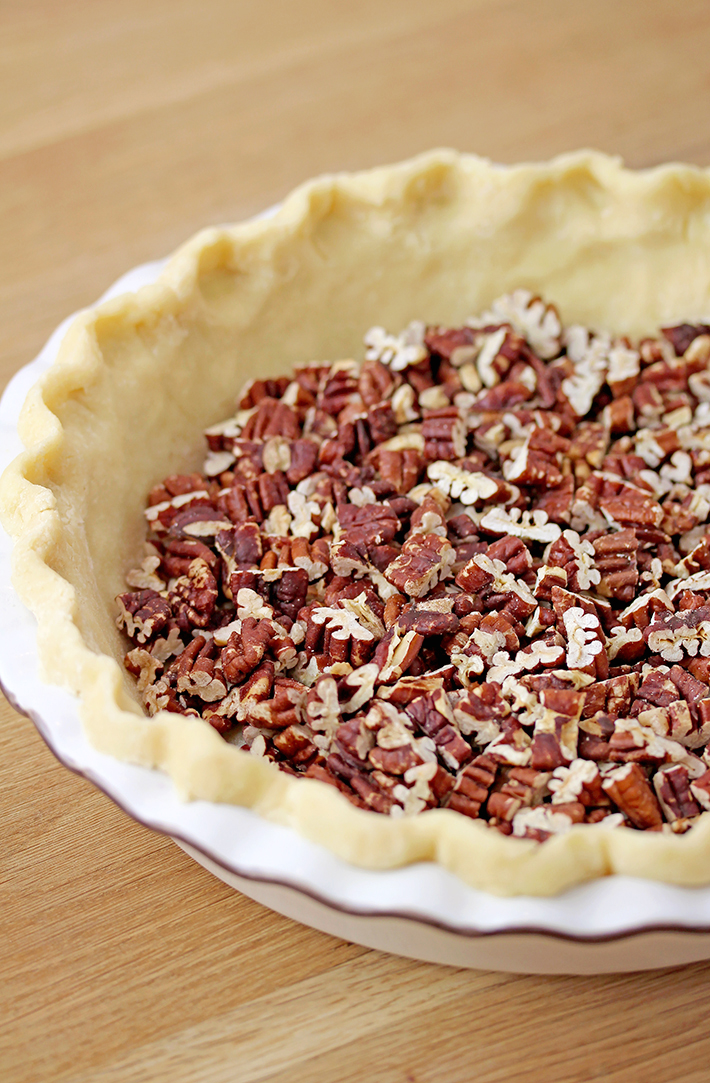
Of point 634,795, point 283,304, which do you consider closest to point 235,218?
point 283,304

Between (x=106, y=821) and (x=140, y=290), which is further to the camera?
(x=140, y=290)

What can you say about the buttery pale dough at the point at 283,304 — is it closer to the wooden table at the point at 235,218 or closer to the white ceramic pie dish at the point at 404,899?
the white ceramic pie dish at the point at 404,899

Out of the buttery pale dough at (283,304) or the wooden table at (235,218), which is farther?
the buttery pale dough at (283,304)

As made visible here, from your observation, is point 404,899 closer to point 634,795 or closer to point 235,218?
point 634,795

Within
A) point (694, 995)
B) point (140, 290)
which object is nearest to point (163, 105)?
point (140, 290)

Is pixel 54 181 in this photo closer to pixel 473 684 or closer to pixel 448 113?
pixel 448 113

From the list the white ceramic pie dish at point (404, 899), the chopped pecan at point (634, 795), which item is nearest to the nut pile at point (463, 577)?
the chopped pecan at point (634, 795)
